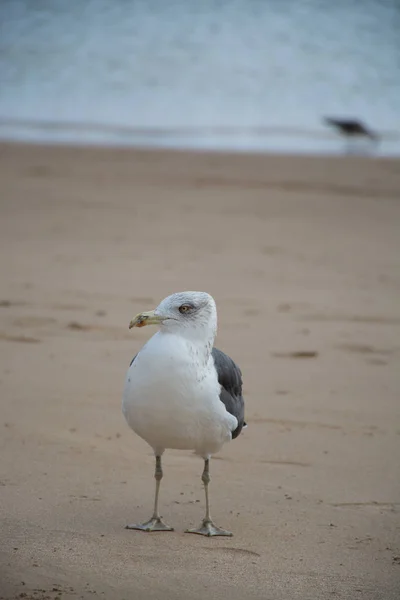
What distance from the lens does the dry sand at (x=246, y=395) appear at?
163 inches

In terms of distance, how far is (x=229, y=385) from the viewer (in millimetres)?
4570

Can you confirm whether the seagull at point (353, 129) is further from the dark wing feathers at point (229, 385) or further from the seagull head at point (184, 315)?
the seagull head at point (184, 315)

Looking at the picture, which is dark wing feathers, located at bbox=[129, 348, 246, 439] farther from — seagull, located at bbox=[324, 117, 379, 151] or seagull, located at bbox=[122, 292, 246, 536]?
seagull, located at bbox=[324, 117, 379, 151]

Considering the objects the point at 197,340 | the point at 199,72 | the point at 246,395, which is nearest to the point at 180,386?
the point at 197,340

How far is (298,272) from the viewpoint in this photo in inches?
403

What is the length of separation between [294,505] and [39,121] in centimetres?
2063

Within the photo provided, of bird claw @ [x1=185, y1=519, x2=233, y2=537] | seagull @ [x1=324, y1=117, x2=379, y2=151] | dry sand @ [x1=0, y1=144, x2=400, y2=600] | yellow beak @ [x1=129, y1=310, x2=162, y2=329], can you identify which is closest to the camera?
dry sand @ [x1=0, y1=144, x2=400, y2=600]

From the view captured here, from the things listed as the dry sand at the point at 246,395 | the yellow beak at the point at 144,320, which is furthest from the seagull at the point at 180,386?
the dry sand at the point at 246,395

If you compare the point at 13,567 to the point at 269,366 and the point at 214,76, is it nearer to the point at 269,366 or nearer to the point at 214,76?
the point at 269,366

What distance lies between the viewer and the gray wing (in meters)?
4.50

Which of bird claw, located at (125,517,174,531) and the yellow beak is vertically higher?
the yellow beak

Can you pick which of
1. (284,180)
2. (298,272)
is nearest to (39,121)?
(284,180)

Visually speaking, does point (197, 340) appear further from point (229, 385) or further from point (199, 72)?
point (199, 72)

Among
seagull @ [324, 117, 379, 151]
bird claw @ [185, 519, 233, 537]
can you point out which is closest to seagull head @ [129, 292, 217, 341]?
bird claw @ [185, 519, 233, 537]
